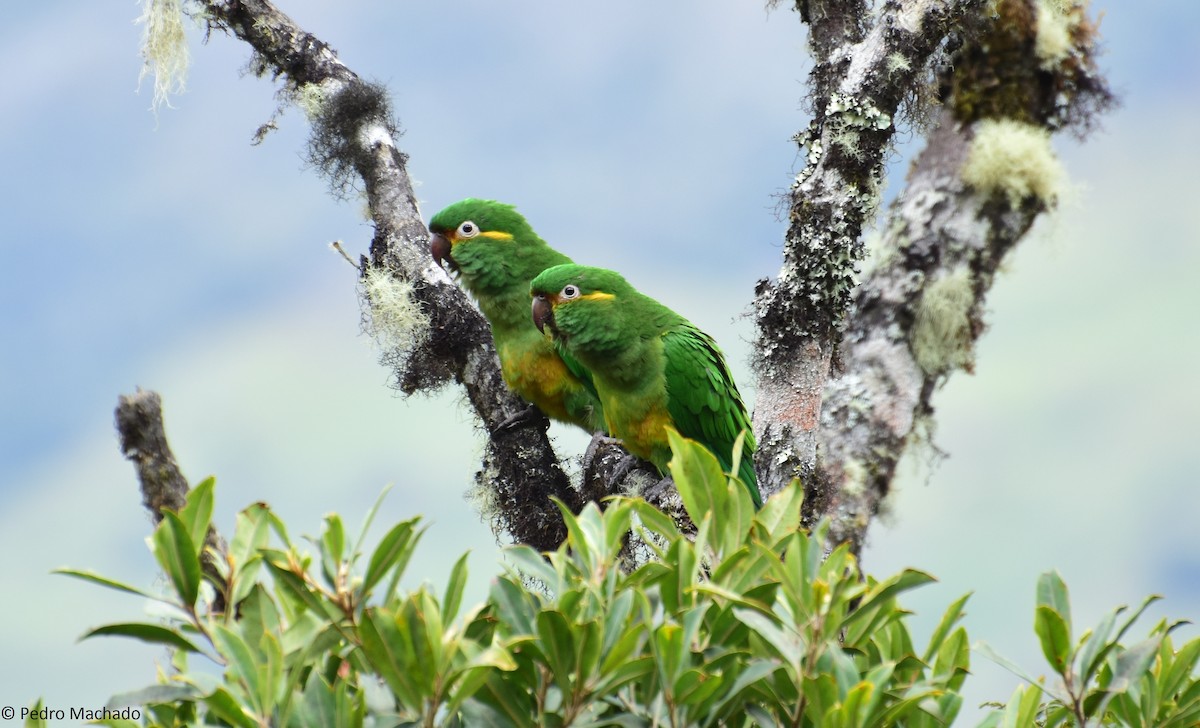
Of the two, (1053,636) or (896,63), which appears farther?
(896,63)

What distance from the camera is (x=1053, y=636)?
2.24 meters

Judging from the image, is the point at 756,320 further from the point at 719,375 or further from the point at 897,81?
the point at 897,81

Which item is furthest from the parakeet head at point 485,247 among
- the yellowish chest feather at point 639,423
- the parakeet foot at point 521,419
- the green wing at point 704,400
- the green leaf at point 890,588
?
the green leaf at point 890,588

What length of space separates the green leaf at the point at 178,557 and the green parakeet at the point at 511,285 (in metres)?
3.42

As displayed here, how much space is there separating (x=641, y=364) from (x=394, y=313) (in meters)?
1.17

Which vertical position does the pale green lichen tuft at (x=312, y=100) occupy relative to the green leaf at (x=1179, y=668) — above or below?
above

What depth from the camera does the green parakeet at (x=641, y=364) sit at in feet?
17.0

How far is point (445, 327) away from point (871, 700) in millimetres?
3462

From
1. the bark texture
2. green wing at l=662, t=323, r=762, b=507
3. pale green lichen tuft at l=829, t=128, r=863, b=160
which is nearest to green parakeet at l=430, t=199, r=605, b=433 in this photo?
the bark texture

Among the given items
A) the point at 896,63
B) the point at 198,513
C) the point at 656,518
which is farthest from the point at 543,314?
the point at 198,513

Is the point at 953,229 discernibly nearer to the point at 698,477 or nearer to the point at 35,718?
the point at 698,477

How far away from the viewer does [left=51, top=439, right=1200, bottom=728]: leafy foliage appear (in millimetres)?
1937

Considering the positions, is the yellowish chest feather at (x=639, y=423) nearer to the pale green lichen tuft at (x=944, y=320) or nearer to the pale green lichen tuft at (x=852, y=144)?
the pale green lichen tuft at (x=852, y=144)

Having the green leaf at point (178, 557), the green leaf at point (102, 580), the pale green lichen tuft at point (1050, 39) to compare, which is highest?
the pale green lichen tuft at point (1050, 39)
